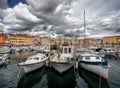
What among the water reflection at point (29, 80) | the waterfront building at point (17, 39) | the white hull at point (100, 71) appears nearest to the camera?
the water reflection at point (29, 80)

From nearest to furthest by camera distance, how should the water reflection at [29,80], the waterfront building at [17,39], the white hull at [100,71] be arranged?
the water reflection at [29,80] → the white hull at [100,71] → the waterfront building at [17,39]

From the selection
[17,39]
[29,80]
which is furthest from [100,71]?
[17,39]

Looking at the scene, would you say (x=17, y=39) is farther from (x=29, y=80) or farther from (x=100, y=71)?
(x=100, y=71)

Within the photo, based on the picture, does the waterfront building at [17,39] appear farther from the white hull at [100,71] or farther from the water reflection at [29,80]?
the white hull at [100,71]

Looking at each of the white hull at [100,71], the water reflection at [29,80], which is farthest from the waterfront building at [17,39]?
the white hull at [100,71]

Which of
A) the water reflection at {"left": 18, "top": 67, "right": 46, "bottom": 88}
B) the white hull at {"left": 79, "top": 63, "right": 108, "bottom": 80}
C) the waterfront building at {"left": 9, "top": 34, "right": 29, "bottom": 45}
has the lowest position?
the water reflection at {"left": 18, "top": 67, "right": 46, "bottom": 88}

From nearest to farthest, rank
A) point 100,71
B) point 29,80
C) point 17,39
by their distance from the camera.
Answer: point 100,71 < point 29,80 < point 17,39

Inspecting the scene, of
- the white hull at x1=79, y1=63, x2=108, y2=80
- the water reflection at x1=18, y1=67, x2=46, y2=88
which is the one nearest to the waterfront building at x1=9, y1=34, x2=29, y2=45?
the water reflection at x1=18, y1=67, x2=46, y2=88

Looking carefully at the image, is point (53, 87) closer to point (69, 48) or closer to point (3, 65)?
point (69, 48)

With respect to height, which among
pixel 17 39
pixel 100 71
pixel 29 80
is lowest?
pixel 29 80

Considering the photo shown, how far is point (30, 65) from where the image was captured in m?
19.3

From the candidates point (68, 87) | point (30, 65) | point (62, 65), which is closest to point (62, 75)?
point (62, 65)

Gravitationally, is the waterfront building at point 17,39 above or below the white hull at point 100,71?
above

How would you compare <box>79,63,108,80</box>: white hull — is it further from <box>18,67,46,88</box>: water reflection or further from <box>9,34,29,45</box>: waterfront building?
<box>9,34,29,45</box>: waterfront building
